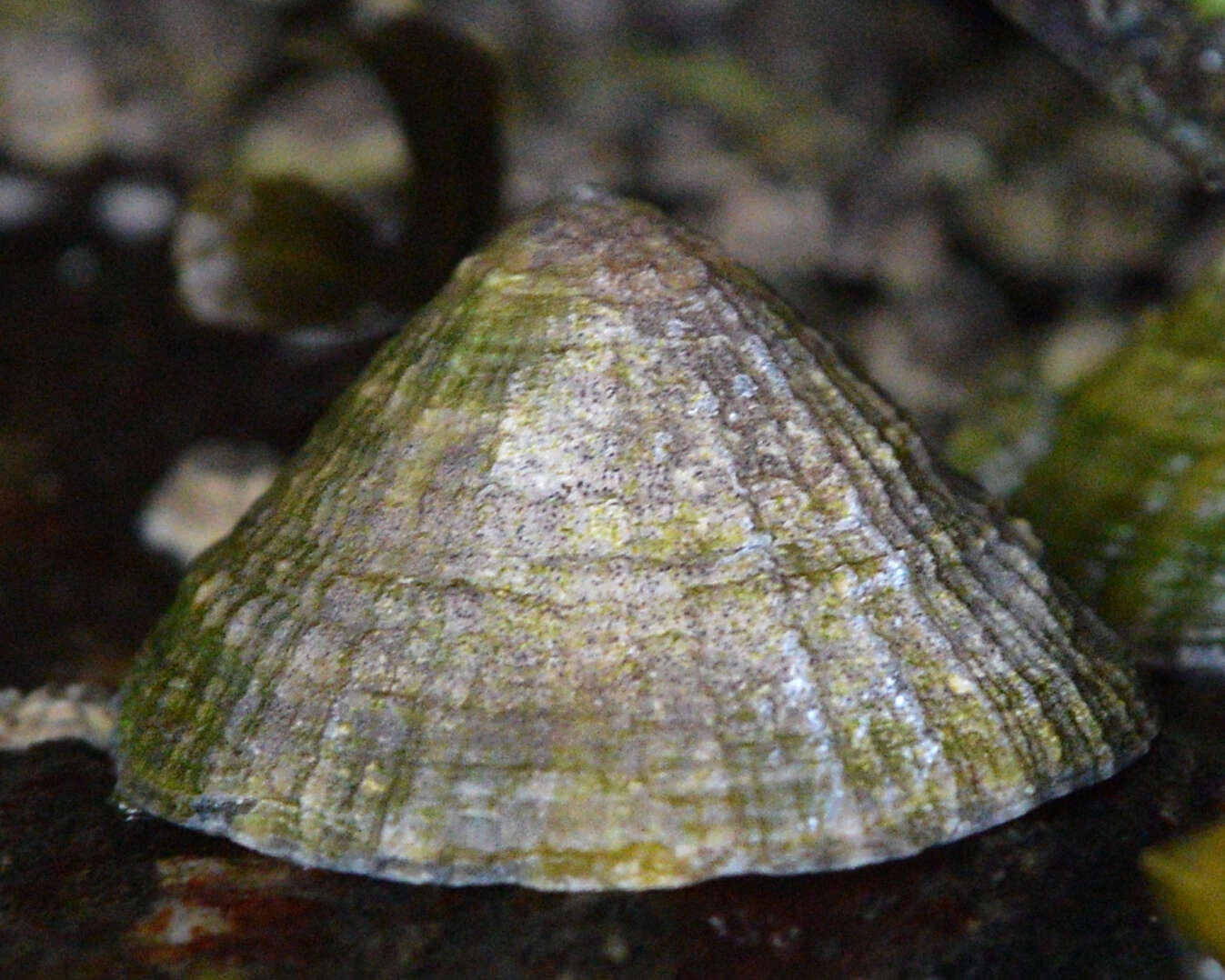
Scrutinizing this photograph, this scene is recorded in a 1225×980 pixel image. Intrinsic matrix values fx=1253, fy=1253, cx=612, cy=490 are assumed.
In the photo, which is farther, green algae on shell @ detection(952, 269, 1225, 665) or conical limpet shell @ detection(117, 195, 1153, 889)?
green algae on shell @ detection(952, 269, 1225, 665)

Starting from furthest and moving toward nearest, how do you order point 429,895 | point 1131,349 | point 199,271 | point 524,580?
point 199,271
point 1131,349
point 524,580
point 429,895

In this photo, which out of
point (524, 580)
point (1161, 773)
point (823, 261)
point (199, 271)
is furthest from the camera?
point (823, 261)

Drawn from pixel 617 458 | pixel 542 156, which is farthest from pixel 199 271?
pixel 617 458

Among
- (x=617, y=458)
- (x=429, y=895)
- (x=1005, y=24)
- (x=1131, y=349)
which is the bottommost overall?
(x=429, y=895)

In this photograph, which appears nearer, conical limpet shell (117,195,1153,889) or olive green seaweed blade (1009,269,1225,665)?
conical limpet shell (117,195,1153,889)

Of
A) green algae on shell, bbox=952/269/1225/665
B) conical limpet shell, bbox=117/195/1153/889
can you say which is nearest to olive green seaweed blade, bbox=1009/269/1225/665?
green algae on shell, bbox=952/269/1225/665

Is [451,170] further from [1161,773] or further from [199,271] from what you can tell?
[1161,773]

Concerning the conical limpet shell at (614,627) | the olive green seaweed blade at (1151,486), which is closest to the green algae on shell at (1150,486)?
the olive green seaweed blade at (1151,486)

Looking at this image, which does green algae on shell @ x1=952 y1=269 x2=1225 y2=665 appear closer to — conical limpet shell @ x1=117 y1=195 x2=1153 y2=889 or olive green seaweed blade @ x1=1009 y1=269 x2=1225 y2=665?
olive green seaweed blade @ x1=1009 y1=269 x2=1225 y2=665

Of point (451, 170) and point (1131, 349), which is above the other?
point (1131, 349)

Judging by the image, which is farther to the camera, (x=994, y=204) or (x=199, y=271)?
(x=994, y=204)
